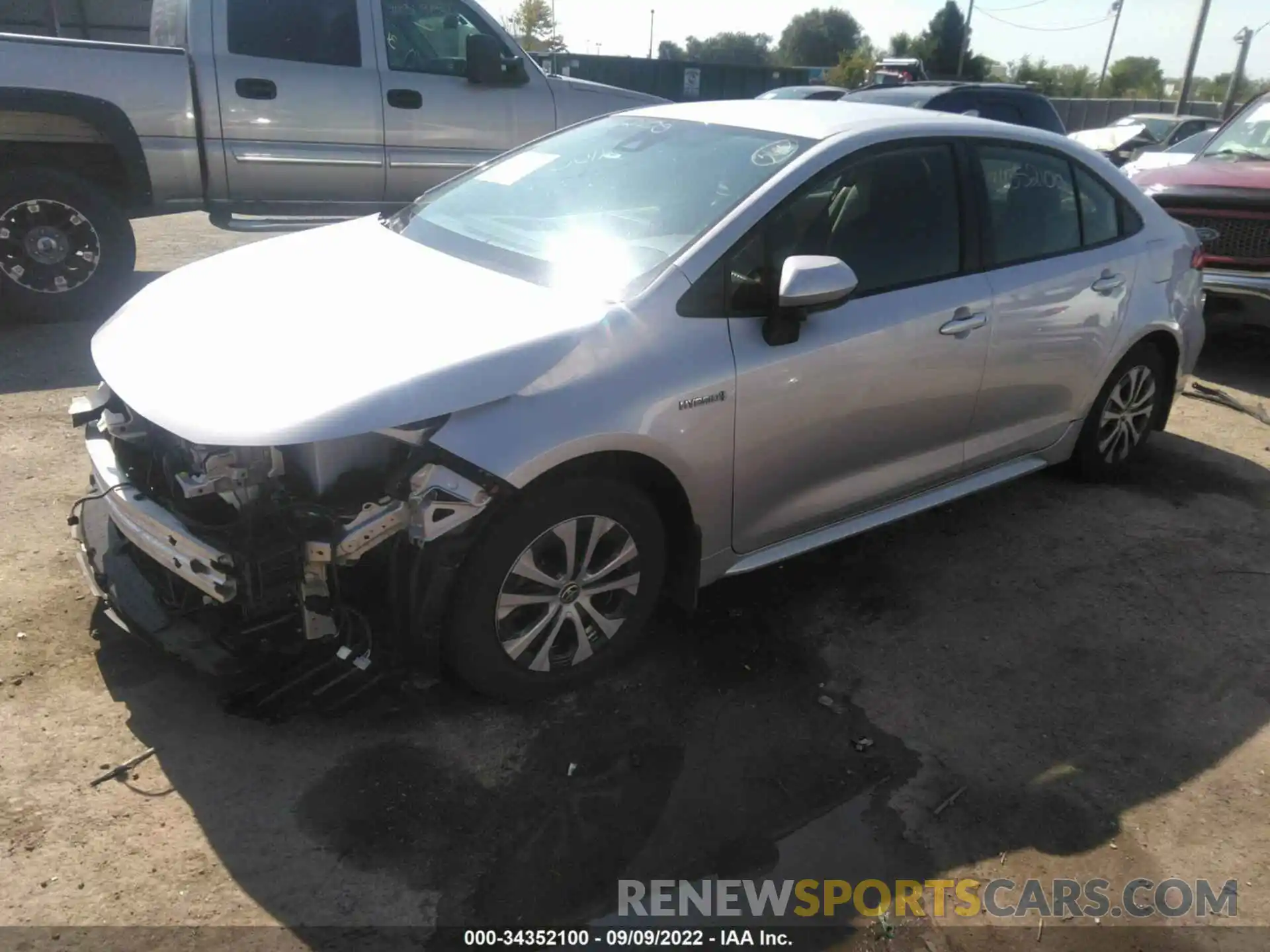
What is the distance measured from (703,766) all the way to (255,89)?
236 inches

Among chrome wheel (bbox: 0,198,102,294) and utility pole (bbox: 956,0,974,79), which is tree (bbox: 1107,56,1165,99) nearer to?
utility pole (bbox: 956,0,974,79)

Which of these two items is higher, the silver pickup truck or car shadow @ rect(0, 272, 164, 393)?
the silver pickup truck

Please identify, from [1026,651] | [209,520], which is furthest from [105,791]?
[1026,651]

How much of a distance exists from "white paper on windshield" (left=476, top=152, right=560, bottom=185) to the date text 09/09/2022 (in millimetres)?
2803

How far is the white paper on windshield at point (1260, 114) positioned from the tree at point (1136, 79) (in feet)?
192

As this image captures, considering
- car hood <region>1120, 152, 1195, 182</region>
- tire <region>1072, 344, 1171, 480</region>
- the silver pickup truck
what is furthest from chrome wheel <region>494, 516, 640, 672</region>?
car hood <region>1120, 152, 1195, 182</region>

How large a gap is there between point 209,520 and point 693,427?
141 centimetres

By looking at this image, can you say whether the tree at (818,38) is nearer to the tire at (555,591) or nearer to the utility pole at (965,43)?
the utility pole at (965,43)

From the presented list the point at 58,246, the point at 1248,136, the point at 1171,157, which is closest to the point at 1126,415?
the point at 1248,136

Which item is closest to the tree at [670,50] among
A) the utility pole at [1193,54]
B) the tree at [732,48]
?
the tree at [732,48]

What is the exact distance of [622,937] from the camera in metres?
2.43

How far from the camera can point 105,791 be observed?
2744mm

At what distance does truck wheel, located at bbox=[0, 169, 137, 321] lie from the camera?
629 centimetres

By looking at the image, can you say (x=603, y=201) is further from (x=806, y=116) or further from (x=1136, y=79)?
(x=1136, y=79)
